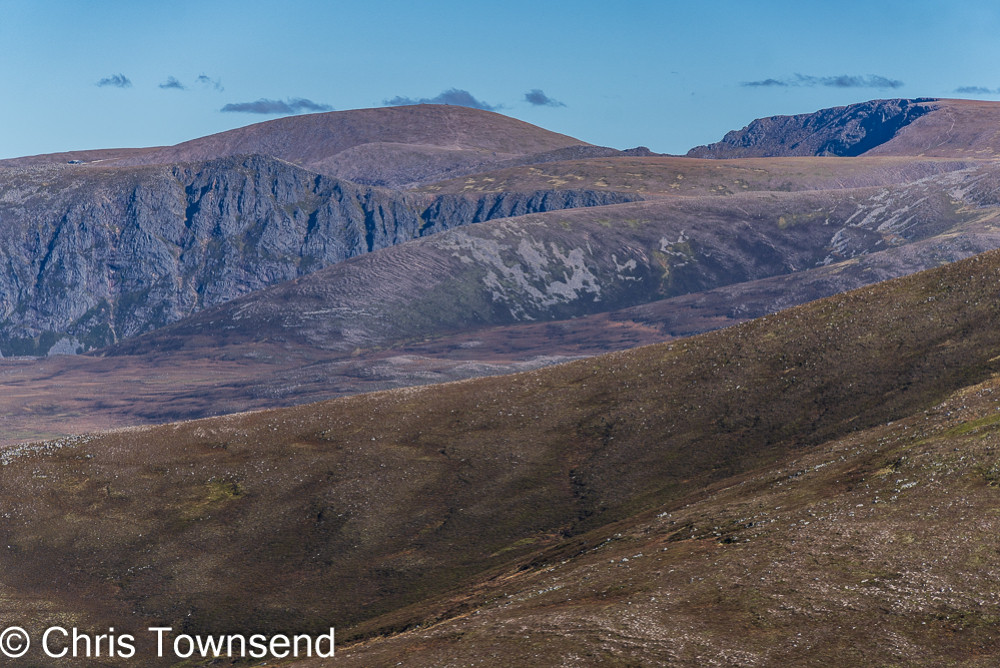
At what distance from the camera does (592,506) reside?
85500 mm

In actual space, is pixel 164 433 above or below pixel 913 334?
below

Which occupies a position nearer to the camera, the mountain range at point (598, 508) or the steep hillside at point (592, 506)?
the mountain range at point (598, 508)

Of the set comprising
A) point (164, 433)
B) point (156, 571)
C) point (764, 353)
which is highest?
point (764, 353)

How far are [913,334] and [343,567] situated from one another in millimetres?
57792

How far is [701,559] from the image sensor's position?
167ft

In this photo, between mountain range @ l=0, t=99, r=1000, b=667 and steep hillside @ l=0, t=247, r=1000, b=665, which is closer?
mountain range @ l=0, t=99, r=1000, b=667

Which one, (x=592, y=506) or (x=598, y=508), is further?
(x=592, y=506)

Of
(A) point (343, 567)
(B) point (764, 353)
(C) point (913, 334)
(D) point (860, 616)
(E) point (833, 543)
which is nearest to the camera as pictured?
(D) point (860, 616)

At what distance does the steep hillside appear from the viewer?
4419cm

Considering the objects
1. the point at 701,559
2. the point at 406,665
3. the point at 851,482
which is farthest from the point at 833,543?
the point at 406,665

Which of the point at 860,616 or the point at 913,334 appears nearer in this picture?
the point at 860,616

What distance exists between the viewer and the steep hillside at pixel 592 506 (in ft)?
145

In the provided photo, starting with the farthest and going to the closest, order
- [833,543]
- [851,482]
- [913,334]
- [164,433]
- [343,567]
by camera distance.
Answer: [164,433] < [913,334] < [343,567] < [851,482] < [833,543]

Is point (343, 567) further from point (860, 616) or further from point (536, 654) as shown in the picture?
point (860, 616)
